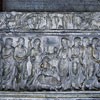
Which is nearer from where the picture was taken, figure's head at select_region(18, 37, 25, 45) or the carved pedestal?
the carved pedestal

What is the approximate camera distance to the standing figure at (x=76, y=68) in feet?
18.6

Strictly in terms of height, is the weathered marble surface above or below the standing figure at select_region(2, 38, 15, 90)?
above

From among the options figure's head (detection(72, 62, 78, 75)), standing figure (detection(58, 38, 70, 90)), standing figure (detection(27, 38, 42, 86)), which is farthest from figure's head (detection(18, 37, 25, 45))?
figure's head (detection(72, 62, 78, 75))

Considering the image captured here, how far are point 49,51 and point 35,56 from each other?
31 centimetres

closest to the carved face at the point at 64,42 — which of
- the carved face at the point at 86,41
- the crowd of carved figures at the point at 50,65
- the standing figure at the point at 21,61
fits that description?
the crowd of carved figures at the point at 50,65

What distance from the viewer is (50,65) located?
5742 millimetres

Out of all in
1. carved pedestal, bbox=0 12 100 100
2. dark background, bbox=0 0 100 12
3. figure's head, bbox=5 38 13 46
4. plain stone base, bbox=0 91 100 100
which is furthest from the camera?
dark background, bbox=0 0 100 12

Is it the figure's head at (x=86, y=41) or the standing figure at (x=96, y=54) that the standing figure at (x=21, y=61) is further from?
the standing figure at (x=96, y=54)

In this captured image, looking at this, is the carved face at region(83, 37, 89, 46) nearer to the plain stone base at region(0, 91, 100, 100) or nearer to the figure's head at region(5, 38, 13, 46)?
the plain stone base at region(0, 91, 100, 100)

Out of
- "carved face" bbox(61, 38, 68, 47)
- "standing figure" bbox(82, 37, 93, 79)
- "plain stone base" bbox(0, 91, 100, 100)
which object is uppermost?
"carved face" bbox(61, 38, 68, 47)

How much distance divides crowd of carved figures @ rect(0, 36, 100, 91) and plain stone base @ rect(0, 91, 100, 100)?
0.45 ft

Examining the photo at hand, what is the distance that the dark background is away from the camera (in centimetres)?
645

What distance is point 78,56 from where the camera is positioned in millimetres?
5766

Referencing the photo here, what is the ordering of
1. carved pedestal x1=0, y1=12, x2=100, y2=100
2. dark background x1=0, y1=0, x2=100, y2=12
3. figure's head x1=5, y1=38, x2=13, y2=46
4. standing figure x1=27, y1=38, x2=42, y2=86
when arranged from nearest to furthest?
1. carved pedestal x1=0, y1=12, x2=100, y2=100
2. standing figure x1=27, y1=38, x2=42, y2=86
3. figure's head x1=5, y1=38, x2=13, y2=46
4. dark background x1=0, y1=0, x2=100, y2=12
